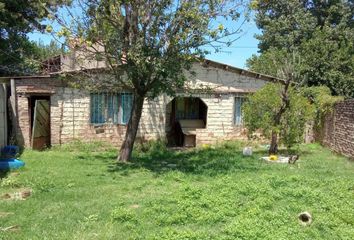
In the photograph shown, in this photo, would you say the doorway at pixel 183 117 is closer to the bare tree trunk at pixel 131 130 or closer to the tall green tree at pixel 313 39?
the tall green tree at pixel 313 39

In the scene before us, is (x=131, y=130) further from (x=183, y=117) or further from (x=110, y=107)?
(x=183, y=117)

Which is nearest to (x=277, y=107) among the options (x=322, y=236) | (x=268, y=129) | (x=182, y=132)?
(x=268, y=129)

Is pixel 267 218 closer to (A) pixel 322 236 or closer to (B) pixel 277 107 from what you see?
(A) pixel 322 236

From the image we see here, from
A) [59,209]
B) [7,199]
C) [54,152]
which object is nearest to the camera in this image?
[59,209]

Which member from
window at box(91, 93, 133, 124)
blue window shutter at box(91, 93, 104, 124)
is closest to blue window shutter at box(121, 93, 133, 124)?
window at box(91, 93, 133, 124)

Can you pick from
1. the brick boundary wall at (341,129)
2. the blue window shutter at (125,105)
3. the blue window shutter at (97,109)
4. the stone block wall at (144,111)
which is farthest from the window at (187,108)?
the brick boundary wall at (341,129)

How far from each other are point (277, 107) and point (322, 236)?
839 cm

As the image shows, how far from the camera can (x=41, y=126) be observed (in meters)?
14.2

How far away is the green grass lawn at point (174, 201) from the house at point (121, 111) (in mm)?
2998

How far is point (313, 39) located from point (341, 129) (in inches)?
336

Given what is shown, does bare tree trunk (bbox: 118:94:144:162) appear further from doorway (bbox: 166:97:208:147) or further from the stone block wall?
doorway (bbox: 166:97:208:147)

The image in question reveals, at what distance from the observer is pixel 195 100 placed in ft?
60.1

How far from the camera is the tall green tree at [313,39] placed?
2025cm

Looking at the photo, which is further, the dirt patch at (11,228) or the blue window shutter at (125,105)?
the blue window shutter at (125,105)
